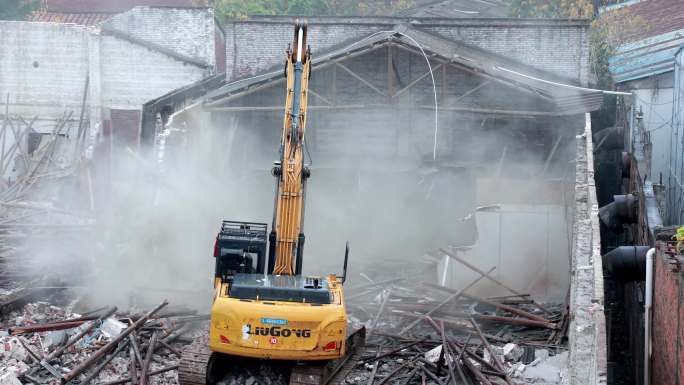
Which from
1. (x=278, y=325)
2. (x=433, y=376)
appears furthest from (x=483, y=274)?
(x=278, y=325)

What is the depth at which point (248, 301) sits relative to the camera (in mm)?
12070

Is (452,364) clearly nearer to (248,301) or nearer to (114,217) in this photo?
(248,301)

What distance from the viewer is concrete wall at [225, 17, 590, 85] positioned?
2805 centimetres

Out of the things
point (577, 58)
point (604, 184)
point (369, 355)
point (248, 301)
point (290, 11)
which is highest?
point (290, 11)

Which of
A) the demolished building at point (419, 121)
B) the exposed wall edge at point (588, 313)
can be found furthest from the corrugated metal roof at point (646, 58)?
the exposed wall edge at point (588, 313)

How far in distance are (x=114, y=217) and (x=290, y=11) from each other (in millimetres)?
18663

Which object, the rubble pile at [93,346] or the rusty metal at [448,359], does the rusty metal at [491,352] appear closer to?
the rusty metal at [448,359]

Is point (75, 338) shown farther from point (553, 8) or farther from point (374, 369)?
point (553, 8)

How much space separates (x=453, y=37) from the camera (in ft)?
94.3

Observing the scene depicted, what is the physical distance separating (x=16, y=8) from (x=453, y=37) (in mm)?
22875

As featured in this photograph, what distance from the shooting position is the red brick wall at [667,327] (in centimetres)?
1001

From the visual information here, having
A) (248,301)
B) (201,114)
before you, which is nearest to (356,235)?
(201,114)

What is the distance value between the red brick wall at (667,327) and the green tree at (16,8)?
35.6 meters

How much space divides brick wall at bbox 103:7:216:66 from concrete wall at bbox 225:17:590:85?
5.15 m
